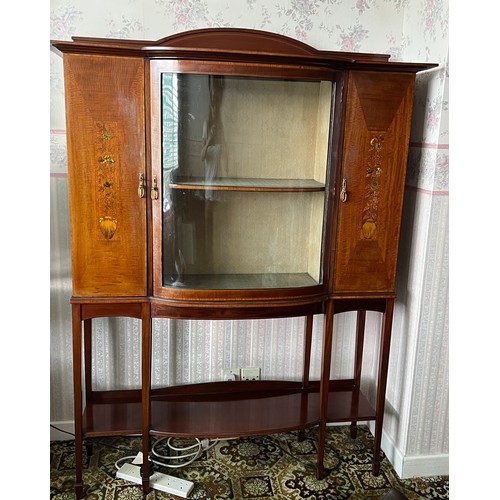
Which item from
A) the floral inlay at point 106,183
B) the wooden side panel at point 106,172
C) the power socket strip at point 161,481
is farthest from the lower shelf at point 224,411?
the floral inlay at point 106,183

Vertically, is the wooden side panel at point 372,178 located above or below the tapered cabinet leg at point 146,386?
above

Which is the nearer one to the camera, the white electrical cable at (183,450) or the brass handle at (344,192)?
the brass handle at (344,192)

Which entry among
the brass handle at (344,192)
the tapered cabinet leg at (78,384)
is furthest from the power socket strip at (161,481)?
the brass handle at (344,192)

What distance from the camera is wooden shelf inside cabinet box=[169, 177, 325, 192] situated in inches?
64.8

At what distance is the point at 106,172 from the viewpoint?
5.16ft

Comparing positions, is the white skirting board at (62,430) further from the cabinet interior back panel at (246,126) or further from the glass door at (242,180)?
the cabinet interior back panel at (246,126)

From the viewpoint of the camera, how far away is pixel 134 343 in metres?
2.08

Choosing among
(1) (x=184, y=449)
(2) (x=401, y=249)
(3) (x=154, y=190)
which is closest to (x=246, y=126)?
(3) (x=154, y=190)

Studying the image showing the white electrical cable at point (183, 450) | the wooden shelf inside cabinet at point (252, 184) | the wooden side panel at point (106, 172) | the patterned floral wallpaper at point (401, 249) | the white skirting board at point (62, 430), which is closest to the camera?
the wooden side panel at point (106, 172)

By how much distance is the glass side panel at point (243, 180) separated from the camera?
1.61 meters

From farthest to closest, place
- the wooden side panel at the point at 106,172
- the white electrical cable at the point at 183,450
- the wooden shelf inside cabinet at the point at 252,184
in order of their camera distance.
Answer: the white electrical cable at the point at 183,450, the wooden shelf inside cabinet at the point at 252,184, the wooden side panel at the point at 106,172

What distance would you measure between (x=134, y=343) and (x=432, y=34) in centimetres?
163

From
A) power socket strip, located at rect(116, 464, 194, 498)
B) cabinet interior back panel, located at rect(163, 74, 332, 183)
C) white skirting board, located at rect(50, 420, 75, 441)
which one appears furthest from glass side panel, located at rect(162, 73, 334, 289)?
white skirting board, located at rect(50, 420, 75, 441)

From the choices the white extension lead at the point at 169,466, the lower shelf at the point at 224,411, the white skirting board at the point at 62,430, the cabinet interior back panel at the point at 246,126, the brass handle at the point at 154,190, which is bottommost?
the white extension lead at the point at 169,466
